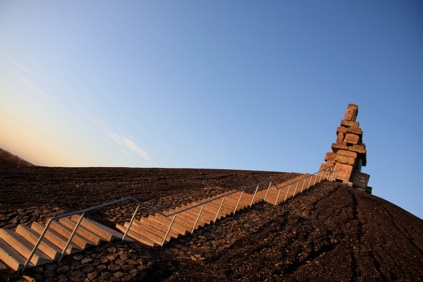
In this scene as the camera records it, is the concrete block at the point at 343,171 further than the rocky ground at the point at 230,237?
Yes

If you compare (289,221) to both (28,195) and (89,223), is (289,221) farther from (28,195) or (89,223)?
(28,195)

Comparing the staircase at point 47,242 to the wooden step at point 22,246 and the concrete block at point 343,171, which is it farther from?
the concrete block at point 343,171

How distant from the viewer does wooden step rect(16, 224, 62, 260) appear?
6.13 meters

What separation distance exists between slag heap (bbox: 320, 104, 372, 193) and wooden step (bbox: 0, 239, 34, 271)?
69.2ft

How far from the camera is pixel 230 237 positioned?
920 centimetres

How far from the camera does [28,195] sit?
36.0 ft

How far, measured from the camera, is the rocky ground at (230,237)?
21.4 feet

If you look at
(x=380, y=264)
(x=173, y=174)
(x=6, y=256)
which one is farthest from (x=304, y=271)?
(x=173, y=174)

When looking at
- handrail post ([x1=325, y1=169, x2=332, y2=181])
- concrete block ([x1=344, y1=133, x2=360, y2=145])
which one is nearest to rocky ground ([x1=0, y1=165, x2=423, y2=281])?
handrail post ([x1=325, y1=169, x2=332, y2=181])

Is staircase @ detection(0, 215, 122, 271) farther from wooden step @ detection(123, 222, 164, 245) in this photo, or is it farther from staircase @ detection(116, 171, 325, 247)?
wooden step @ detection(123, 222, 164, 245)

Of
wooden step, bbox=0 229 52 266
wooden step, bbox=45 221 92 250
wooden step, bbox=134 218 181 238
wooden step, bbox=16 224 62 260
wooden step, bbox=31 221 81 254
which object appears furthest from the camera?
wooden step, bbox=134 218 181 238

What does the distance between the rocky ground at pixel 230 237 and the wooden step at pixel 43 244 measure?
9.7 inches

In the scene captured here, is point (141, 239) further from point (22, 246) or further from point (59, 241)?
point (22, 246)

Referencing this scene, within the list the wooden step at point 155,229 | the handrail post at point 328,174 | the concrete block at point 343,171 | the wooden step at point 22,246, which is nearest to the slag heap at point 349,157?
the concrete block at point 343,171
